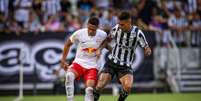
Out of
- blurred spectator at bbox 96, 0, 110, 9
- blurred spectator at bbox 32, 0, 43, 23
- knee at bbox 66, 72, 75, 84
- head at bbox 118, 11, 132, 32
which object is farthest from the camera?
blurred spectator at bbox 96, 0, 110, 9

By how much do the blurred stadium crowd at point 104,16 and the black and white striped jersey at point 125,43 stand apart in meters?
8.74

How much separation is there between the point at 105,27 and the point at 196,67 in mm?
3806

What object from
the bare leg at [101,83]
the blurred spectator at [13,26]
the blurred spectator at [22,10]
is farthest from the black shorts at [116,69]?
the blurred spectator at [22,10]

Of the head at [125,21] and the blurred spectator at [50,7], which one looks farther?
the blurred spectator at [50,7]

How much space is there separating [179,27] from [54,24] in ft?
14.8

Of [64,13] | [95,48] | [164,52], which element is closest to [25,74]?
[64,13]

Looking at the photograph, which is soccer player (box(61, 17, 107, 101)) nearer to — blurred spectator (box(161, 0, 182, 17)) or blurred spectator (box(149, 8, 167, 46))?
blurred spectator (box(149, 8, 167, 46))

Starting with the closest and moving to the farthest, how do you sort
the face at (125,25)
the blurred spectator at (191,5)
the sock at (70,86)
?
the face at (125,25)
the sock at (70,86)
the blurred spectator at (191,5)

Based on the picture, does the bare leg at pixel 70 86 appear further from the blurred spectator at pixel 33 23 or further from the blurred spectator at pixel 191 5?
the blurred spectator at pixel 191 5

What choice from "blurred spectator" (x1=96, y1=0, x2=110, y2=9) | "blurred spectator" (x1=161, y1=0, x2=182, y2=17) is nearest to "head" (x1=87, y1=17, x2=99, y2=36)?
"blurred spectator" (x1=96, y1=0, x2=110, y2=9)

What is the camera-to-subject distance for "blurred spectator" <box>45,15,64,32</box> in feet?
83.4

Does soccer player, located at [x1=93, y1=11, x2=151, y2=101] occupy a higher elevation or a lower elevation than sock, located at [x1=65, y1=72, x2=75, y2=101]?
higher

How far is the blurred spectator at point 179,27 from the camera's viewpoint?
82.7ft

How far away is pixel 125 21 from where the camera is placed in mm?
15086
